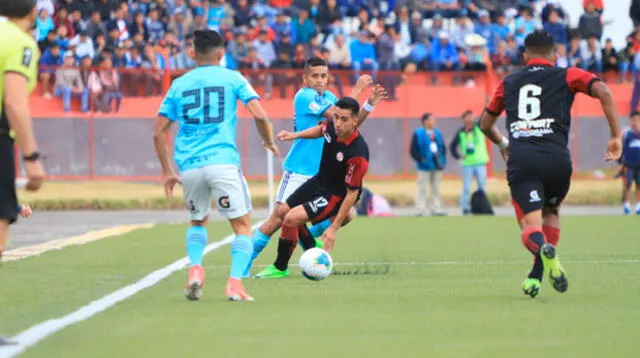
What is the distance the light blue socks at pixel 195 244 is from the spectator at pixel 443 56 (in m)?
24.2

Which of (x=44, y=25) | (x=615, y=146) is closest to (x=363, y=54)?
(x=44, y=25)

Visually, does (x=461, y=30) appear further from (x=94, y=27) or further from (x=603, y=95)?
(x=603, y=95)

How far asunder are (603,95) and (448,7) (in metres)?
26.6

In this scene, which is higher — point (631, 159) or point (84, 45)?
point (84, 45)

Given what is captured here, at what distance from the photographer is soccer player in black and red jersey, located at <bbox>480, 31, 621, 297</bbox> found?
9.85m

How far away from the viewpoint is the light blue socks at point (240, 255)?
995cm

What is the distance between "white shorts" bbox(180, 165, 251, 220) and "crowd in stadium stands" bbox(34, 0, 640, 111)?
75.4 feet

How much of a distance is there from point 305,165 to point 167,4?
22426mm

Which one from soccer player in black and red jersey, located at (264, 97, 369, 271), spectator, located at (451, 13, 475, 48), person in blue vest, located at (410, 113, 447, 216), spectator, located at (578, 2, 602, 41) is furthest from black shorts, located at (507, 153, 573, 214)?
spectator, located at (578, 2, 602, 41)

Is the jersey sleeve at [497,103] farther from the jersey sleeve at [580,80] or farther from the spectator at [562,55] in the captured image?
the spectator at [562,55]

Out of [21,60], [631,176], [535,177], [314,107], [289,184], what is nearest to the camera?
[21,60]

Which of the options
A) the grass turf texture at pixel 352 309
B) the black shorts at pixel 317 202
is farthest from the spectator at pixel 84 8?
the black shorts at pixel 317 202

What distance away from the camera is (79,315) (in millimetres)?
8750

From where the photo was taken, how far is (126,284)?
1143 centimetres
